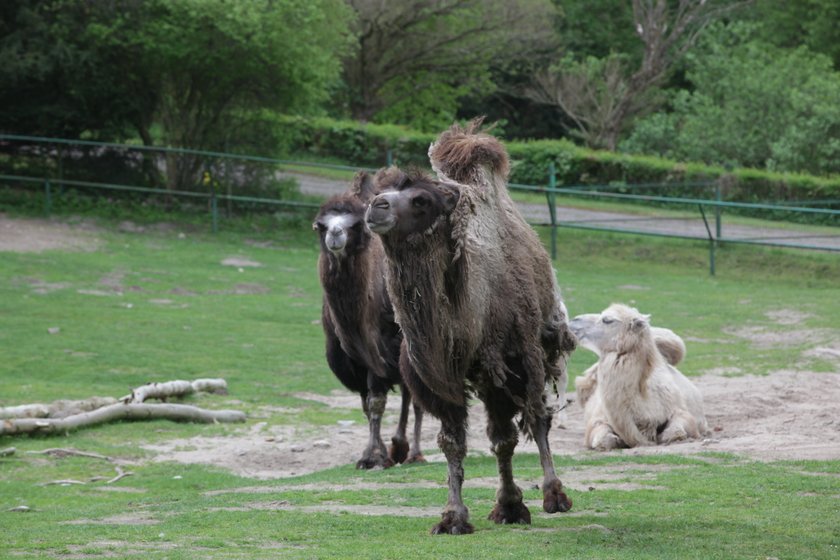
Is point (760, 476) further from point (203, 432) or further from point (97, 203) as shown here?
point (97, 203)

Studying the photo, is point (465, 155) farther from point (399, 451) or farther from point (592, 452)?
point (592, 452)

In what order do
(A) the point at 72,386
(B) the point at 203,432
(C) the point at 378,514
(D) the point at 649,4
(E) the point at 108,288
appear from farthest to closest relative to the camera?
(D) the point at 649,4, (E) the point at 108,288, (A) the point at 72,386, (B) the point at 203,432, (C) the point at 378,514

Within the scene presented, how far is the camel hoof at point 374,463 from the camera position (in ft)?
37.0

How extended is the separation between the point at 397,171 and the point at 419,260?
2.18 feet

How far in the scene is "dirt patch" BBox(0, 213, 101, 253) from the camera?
86.3ft

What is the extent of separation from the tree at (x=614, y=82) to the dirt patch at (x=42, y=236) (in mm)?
22343

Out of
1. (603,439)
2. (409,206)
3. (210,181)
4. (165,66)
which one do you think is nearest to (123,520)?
(409,206)

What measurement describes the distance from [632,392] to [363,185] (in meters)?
3.27

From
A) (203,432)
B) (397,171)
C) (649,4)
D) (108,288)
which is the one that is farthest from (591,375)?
(649,4)

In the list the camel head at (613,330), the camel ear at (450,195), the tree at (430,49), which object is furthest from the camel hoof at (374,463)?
the tree at (430,49)

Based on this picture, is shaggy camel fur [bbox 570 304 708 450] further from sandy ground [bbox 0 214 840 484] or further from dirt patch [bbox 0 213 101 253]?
dirt patch [bbox 0 213 101 253]

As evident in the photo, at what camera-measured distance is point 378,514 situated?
8.36m

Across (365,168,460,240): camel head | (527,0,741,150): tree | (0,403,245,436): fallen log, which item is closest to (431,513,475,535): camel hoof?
(365,168,460,240): camel head

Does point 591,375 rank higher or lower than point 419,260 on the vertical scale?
lower
